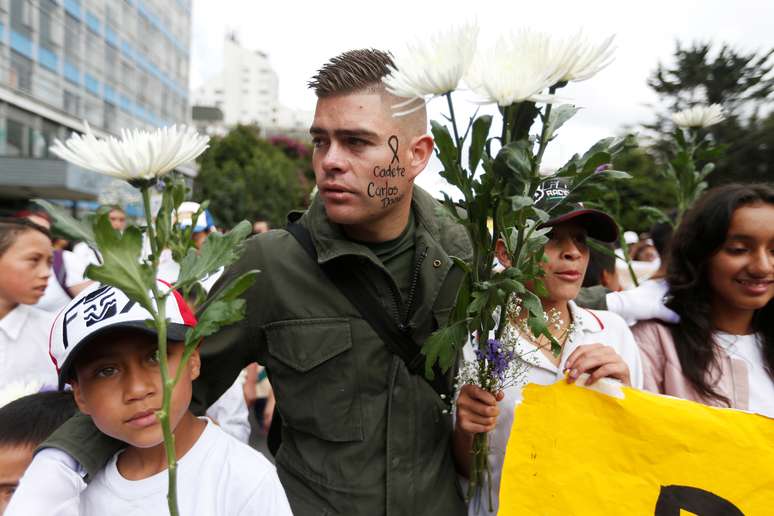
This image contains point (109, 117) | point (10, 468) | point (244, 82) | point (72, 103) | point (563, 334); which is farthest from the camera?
point (244, 82)

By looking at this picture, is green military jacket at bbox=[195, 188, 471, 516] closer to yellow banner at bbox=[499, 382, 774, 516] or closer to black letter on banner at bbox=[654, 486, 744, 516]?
yellow banner at bbox=[499, 382, 774, 516]

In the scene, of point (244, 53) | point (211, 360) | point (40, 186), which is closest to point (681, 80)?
point (211, 360)

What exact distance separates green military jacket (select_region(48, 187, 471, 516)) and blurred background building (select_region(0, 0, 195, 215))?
935 inches

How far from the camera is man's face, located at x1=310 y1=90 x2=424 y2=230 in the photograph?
1.77m

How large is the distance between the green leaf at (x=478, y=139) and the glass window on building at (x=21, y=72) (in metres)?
27.1

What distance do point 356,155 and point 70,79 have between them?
30.9 metres

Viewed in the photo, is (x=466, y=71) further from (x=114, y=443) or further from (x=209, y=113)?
(x=209, y=113)

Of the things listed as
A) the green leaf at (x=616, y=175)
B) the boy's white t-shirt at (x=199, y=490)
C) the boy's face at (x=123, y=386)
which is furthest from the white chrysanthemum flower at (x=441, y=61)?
the boy's white t-shirt at (x=199, y=490)

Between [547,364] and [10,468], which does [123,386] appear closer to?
[10,468]

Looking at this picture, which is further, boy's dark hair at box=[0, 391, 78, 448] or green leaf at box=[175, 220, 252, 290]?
boy's dark hair at box=[0, 391, 78, 448]

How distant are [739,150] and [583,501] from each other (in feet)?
72.2

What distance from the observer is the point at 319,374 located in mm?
1858

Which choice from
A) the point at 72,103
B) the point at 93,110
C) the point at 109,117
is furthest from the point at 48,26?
the point at 109,117

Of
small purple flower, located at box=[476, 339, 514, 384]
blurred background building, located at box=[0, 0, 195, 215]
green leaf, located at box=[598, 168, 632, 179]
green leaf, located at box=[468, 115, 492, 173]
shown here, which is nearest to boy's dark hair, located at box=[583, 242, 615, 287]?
small purple flower, located at box=[476, 339, 514, 384]
